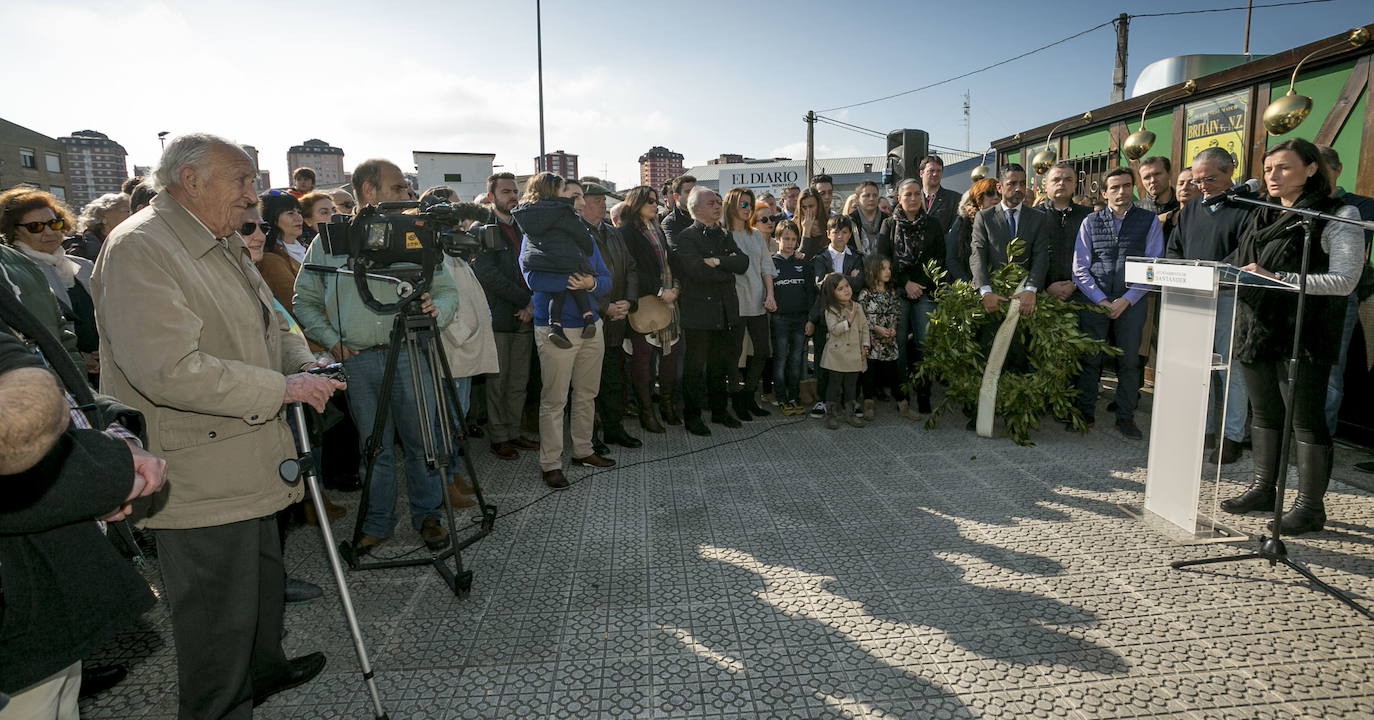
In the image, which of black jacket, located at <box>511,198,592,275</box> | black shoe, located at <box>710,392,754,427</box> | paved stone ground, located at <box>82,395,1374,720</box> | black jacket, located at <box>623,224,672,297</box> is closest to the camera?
paved stone ground, located at <box>82,395,1374,720</box>

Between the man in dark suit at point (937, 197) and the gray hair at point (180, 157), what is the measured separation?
5.97 meters

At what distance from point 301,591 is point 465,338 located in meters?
1.72

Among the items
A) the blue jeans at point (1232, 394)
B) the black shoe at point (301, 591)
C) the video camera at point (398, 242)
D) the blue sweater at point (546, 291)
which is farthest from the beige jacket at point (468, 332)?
the blue jeans at point (1232, 394)

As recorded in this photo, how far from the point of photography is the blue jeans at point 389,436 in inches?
147

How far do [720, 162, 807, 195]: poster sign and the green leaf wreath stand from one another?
21.2m

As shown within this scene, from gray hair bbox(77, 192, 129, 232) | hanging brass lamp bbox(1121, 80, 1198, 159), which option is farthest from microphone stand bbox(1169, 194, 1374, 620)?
gray hair bbox(77, 192, 129, 232)

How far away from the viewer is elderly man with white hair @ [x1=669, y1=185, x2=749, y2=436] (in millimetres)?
6102

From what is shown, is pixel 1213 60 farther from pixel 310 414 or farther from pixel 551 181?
pixel 310 414

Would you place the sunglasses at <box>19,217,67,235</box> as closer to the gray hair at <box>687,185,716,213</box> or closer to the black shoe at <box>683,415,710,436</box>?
the gray hair at <box>687,185,716,213</box>

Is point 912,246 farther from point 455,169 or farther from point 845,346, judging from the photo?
point 455,169

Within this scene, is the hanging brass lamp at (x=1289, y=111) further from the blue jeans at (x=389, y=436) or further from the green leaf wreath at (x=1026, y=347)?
the blue jeans at (x=389, y=436)

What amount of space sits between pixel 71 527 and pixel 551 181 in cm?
377

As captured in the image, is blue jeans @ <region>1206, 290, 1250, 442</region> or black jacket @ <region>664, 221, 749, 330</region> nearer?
blue jeans @ <region>1206, 290, 1250, 442</region>

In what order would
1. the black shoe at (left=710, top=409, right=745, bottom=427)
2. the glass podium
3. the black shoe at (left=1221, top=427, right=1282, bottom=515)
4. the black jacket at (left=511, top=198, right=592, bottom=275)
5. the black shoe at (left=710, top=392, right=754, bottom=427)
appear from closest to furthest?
the glass podium < the black shoe at (left=1221, top=427, right=1282, bottom=515) < the black jacket at (left=511, top=198, right=592, bottom=275) < the black shoe at (left=710, top=409, right=745, bottom=427) < the black shoe at (left=710, top=392, right=754, bottom=427)
